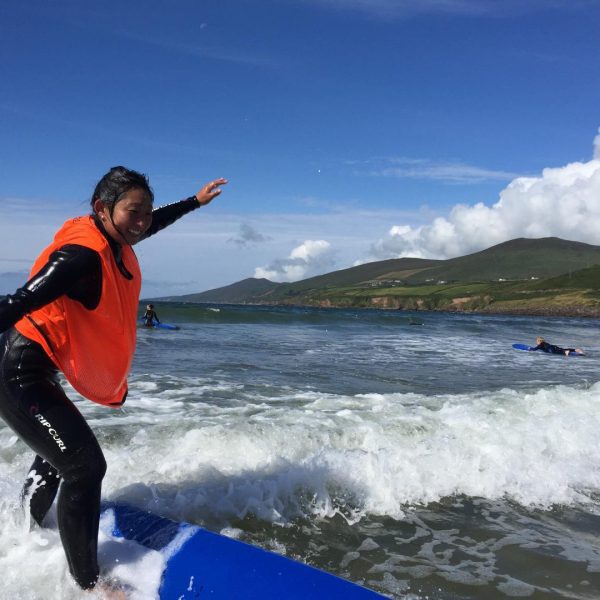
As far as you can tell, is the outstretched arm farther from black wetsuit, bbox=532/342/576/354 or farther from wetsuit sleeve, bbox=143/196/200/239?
black wetsuit, bbox=532/342/576/354

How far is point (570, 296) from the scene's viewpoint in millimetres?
116500

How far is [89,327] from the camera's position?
10.1ft

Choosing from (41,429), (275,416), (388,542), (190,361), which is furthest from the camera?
(190,361)

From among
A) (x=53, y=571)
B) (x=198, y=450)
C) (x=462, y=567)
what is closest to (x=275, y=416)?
(x=198, y=450)

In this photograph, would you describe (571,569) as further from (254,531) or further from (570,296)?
(570,296)

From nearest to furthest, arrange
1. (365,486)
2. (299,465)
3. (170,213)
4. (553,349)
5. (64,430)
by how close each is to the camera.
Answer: (64,430), (170,213), (365,486), (299,465), (553,349)

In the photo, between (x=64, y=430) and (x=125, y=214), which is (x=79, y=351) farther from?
(x=125, y=214)

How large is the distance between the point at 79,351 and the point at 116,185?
3.29ft

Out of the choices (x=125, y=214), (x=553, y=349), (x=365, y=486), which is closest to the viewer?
(x=125, y=214)

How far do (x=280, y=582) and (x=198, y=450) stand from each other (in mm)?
3309

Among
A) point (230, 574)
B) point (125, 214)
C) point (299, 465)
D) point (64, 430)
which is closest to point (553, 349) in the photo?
point (299, 465)

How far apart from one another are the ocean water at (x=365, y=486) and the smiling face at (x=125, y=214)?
6.92ft

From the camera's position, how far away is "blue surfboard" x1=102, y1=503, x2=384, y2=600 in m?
3.03

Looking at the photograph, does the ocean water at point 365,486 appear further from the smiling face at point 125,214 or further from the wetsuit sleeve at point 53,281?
the smiling face at point 125,214
